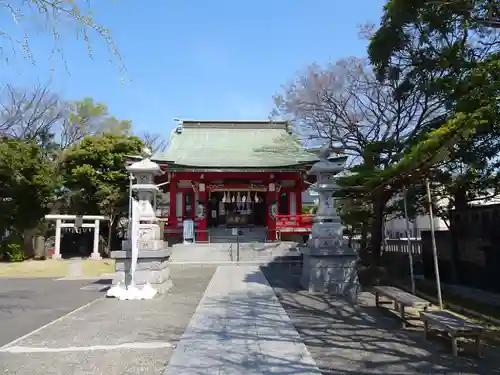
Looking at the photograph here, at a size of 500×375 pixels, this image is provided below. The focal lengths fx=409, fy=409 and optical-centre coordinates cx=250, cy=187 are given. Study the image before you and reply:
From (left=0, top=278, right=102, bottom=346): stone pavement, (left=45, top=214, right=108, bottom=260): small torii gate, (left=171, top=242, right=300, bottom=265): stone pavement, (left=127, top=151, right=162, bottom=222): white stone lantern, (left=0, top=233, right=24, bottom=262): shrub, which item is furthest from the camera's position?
(left=45, top=214, right=108, bottom=260): small torii gate

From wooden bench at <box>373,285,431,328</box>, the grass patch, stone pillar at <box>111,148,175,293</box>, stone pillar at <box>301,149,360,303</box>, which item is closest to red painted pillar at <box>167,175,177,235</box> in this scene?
the grass patch

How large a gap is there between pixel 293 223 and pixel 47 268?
13.4 m

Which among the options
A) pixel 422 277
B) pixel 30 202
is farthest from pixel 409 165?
pixel 30 202

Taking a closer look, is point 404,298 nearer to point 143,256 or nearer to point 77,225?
point 143,256

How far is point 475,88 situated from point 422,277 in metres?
9.51

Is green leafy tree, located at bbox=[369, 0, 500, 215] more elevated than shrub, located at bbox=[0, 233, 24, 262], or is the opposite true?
green leafy tree, located at bbox=[369, 0, 500, 215]

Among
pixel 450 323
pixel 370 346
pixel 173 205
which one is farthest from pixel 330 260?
pixel 173 205

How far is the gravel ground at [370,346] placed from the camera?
5070 mm

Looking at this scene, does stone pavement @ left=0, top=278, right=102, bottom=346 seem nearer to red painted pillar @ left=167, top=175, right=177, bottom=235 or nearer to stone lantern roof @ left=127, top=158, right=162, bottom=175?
stone lantern roof @ left=127, top=158, right=162, bottom=175

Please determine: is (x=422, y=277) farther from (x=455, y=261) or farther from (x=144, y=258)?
(x=144, y=258)

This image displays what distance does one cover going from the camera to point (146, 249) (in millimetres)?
10945

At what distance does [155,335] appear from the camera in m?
6.68

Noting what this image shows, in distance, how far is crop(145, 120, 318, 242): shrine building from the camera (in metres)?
22.7

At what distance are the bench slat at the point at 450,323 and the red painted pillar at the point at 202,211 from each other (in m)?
17.6
